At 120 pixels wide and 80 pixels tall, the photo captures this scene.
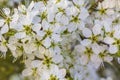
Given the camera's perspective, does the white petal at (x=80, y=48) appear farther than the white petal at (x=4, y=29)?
Yes

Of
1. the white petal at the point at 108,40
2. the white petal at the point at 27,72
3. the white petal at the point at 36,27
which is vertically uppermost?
the white petal at the point at 36,27

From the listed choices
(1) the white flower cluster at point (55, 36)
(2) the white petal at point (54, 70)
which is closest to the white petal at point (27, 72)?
(1) the white flower cluster at point (55, 36)

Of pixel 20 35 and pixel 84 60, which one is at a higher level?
pixel 20 35

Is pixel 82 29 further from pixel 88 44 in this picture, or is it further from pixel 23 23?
pixel 23 23

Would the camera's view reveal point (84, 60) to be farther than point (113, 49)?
Yes

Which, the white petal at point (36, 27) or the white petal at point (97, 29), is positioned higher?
the white petal at point (36, 27)

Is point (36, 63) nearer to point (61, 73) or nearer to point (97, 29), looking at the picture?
point (61, 73)

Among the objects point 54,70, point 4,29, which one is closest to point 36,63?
point 54,70

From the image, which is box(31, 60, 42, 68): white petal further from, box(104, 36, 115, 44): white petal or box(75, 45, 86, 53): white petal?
box(104, 36, 115, 44): white petal

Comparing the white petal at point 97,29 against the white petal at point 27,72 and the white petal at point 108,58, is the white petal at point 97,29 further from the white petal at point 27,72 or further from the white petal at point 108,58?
the white petal at point 27,72
